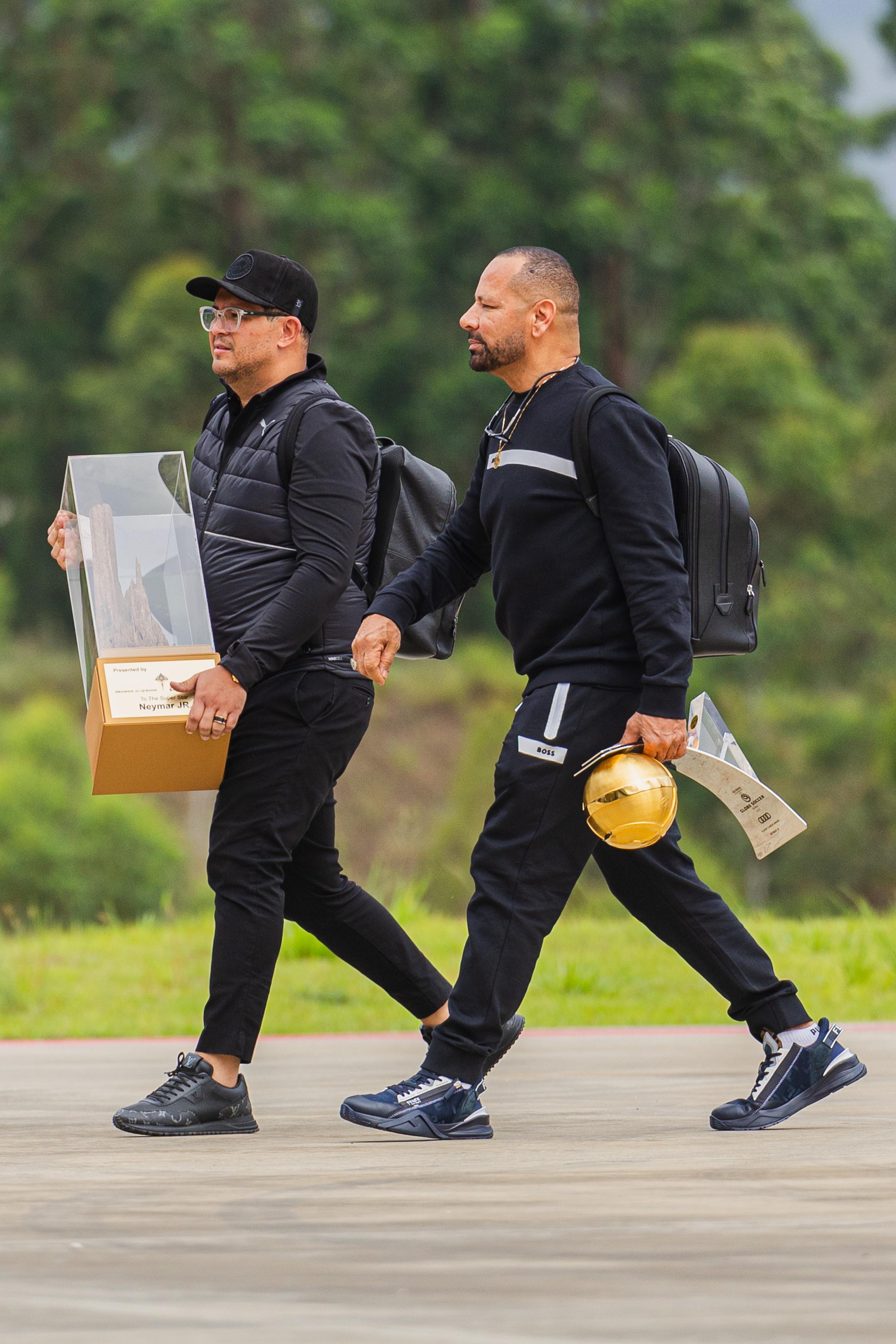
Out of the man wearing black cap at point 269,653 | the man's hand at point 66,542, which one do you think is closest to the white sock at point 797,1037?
the man wearing black cap at point 269,653

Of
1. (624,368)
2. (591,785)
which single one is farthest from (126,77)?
(591,785)

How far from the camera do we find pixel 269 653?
430cm

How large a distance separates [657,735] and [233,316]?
142cm

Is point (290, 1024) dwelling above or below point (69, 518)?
below

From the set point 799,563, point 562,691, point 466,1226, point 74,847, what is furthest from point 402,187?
point 466,1226

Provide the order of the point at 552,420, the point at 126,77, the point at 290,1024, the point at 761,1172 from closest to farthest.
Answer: the point at 761,1172
the point at 552,420
the point at 290,1024
the point at 126,77

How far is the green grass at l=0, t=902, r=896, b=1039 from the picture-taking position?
7.11m

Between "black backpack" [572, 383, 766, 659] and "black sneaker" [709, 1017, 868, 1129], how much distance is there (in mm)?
870

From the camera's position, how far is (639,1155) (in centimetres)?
380

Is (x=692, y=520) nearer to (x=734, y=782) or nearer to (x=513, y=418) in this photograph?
(x=513, y=418)

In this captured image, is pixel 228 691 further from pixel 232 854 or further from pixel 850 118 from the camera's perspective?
pixel 850 118

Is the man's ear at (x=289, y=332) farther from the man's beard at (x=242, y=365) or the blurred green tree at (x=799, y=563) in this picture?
the blurred green tree at (x=799, y=563)

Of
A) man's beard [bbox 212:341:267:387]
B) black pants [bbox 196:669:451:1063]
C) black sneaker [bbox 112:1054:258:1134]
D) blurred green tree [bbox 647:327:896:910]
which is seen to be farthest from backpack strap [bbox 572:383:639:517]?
blurred green tree [bbox 647:327:896:910]

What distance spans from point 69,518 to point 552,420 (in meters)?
1.14
